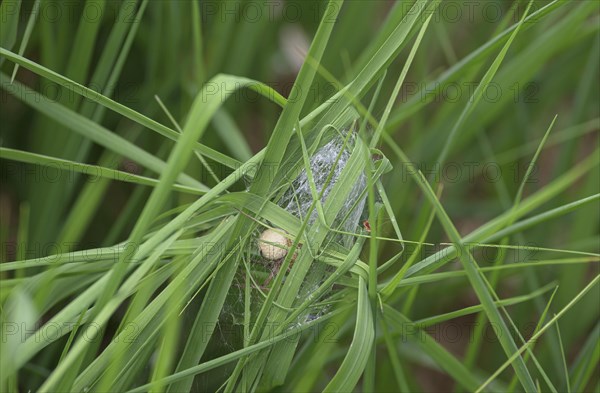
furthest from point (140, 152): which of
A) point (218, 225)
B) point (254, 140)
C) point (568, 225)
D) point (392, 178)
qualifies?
point (568, 225)

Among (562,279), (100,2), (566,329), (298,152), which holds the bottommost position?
(566,329)

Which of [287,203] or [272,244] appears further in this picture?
[287,203]

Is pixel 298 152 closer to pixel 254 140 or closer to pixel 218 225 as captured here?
pixel 218 225

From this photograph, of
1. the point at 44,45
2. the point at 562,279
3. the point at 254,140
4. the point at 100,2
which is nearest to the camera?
the point at 100,2

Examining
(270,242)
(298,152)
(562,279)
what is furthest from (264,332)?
(562,279)

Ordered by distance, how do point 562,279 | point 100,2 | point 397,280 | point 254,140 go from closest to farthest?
1. point 397,280
2. point 100,2
3. point 562,279
4. point 254,140

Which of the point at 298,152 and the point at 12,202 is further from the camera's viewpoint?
the point at 12,202

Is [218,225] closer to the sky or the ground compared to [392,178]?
closer to the ground
